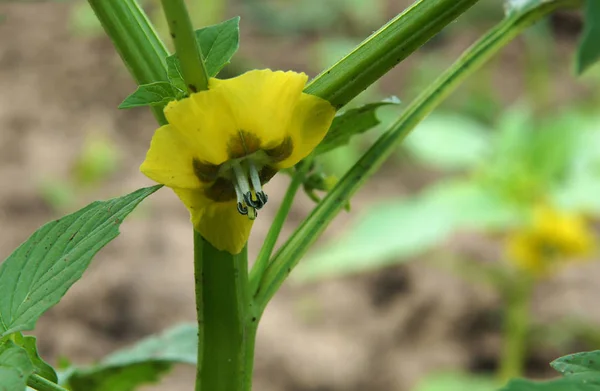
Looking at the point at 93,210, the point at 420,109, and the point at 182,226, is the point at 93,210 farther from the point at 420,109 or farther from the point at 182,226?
the point at 182,226

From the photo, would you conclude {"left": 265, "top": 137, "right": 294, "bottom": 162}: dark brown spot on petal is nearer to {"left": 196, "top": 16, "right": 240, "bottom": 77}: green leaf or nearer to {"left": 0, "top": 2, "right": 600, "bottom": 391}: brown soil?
{"left": 196, "top": 16, "right": 240, "bottom": 77}: green leaf

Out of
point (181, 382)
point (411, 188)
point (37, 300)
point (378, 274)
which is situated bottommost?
point (37, 300)

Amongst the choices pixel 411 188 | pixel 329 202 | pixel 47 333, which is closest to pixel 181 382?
pixel 47 333

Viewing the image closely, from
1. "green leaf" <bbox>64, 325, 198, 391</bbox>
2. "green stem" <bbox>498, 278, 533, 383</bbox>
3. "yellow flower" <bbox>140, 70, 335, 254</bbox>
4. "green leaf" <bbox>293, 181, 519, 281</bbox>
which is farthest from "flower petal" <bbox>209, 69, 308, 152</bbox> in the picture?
"green stem" <bbox>498, 278, 533, 383</bbox>

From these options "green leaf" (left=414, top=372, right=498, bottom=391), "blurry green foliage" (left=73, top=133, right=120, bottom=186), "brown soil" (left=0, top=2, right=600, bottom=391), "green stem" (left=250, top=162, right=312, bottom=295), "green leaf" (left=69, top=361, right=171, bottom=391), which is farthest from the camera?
"blurry green foliage" (left=73, top=133, right=120, bottom=186)

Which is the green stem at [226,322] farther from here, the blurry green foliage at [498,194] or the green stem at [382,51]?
the blurry green foliage at [498,194]

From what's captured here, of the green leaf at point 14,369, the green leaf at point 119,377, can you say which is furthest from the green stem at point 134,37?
the green leaf at point 119,377
